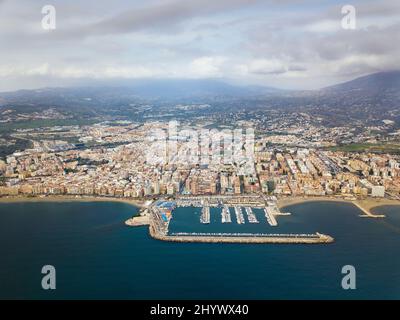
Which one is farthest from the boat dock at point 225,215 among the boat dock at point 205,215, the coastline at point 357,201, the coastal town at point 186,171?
the coastal town at point 186,171

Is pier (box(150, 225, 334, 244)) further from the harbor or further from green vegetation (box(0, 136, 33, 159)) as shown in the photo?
green vegetation (box(0, 136, 33, 159))

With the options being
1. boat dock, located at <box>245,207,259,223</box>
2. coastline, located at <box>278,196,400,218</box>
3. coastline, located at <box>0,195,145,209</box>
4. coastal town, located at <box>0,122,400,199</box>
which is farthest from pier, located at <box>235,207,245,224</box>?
coastline, located at <box>0,195,145,209</box>

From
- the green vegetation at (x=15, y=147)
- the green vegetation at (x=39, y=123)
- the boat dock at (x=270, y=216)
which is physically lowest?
the boat dock at (x=270, y=216)

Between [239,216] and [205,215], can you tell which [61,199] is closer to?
[205,215]

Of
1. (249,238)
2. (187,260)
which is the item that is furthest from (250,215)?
(187,260)

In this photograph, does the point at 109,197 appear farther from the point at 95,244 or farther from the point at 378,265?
the point at 378,265

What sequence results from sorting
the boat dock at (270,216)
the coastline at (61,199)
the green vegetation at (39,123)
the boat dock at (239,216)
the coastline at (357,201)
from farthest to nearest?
1. the green vegetation at (39,123)
2. the coastline at (61,199)
3. the coastline at (357,201)
4. the boat dock at (239,216)
5. the boat dock at (270,216)

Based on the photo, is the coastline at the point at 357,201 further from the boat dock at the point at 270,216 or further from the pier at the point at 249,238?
the pier at the point at 249,238

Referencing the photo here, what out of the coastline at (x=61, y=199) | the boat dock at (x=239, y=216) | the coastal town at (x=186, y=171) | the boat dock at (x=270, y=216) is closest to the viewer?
the boat dock at (x=270, y=216)
